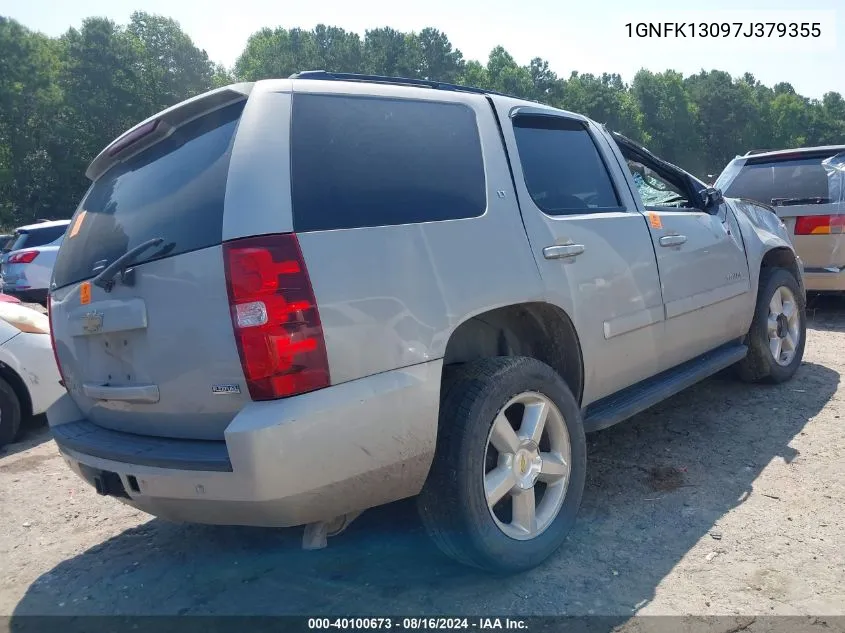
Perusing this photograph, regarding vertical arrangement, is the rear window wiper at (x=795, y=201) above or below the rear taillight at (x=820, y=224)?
above

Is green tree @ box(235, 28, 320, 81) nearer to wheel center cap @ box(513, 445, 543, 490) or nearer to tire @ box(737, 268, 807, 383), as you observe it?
tire @ box(737, 268, 807, 383)

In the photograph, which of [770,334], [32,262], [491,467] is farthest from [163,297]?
[32,262]

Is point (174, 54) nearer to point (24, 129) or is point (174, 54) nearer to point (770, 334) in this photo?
point (24, 129)

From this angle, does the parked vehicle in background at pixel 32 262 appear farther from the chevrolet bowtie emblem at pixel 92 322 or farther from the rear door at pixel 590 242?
the rear door at pixel 590 242

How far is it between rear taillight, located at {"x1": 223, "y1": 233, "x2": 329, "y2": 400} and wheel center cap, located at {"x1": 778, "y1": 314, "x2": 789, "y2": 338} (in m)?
4.09

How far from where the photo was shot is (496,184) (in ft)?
9.32

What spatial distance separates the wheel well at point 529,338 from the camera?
2.87 metres

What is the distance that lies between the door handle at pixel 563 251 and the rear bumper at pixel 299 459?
0.85 meters

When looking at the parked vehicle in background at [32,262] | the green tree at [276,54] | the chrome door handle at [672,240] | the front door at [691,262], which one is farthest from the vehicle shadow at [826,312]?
the green tree at [276,54]

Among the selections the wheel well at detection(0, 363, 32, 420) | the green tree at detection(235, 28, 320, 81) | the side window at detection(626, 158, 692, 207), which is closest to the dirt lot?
the wheel well at detection(0, 363, 32, 420)

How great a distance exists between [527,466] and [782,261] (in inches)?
136

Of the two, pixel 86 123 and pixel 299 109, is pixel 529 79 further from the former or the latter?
pixel 299 109

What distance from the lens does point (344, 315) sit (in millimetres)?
2191

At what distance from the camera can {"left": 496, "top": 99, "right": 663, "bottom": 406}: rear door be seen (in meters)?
2.99
